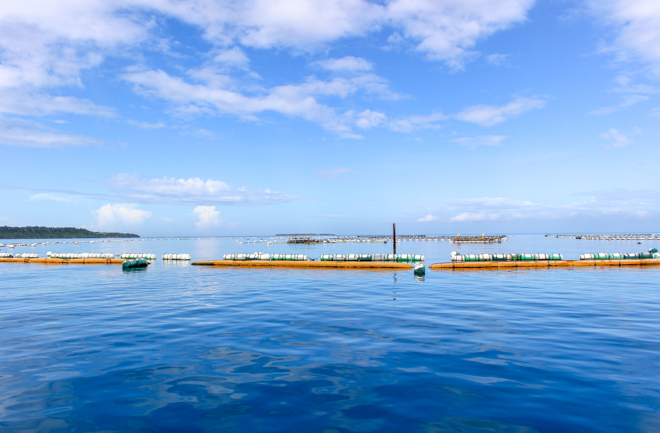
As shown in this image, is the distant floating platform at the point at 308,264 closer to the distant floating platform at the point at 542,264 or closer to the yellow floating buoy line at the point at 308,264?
the yellow floating buoy line at the point at 308,264

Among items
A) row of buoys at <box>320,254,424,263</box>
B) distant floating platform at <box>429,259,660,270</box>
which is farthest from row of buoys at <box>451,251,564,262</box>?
row of buoys at <box>320,254,424,263</box>

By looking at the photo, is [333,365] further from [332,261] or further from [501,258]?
[501,258]

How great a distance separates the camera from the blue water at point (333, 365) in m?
8.16

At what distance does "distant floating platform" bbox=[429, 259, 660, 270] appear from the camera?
4278cm

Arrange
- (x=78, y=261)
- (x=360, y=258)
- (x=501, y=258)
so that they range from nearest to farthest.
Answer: (x=501, y=258), (x=360, y=258), (x=78, y=261)

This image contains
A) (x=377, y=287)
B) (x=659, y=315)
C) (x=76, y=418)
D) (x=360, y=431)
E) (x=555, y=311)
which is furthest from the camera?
(x=377, y=287)

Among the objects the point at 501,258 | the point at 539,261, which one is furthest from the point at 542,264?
the point at 501,258

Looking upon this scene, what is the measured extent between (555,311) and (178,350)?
19.0 metres

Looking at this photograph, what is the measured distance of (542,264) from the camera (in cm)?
4344

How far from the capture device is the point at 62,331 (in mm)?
15914

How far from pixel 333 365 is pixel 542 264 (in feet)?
136

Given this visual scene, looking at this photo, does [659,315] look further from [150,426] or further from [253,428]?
[150,426]

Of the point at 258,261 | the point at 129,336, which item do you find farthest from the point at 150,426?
the point at 258,261

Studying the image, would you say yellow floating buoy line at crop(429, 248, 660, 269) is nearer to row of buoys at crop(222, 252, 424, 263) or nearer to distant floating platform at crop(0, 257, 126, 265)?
row of buoys at crop(222, 252, 424, 263)
